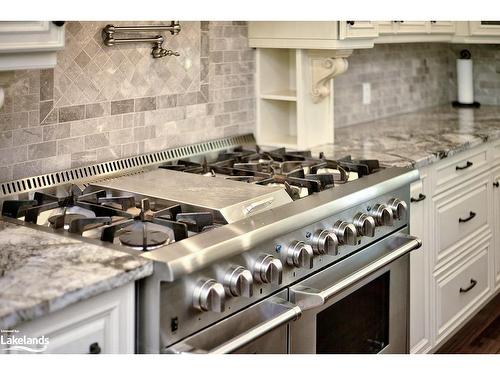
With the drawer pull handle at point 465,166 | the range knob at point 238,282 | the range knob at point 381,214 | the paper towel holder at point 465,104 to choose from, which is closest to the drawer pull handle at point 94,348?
the range knob at point 238,282

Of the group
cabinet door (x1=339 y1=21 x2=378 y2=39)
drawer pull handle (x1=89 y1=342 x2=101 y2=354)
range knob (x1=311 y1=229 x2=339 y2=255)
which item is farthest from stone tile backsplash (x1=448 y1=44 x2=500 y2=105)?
drawer pull handle (x1=89 y1=342 x2=101 y2=354)

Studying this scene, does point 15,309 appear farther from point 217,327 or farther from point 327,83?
point 327,83

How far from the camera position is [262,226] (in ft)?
6.23

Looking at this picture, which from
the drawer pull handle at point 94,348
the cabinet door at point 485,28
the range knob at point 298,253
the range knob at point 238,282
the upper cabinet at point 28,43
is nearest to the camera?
the drawer pull handle at point 94,348

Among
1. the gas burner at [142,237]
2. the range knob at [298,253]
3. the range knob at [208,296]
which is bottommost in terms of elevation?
the range knob at [208,296]

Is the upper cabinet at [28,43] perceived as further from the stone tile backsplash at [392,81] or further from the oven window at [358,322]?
the stone tile backsplash at [392,81]

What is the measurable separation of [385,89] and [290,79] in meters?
1.02

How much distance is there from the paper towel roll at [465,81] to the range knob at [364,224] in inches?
96.3

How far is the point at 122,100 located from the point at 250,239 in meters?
0.89

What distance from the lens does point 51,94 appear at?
2.25m

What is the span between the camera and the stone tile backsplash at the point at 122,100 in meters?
2.20

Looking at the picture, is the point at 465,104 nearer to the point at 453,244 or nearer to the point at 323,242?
the point at 453,244

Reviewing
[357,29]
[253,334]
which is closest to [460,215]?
[357,29]
